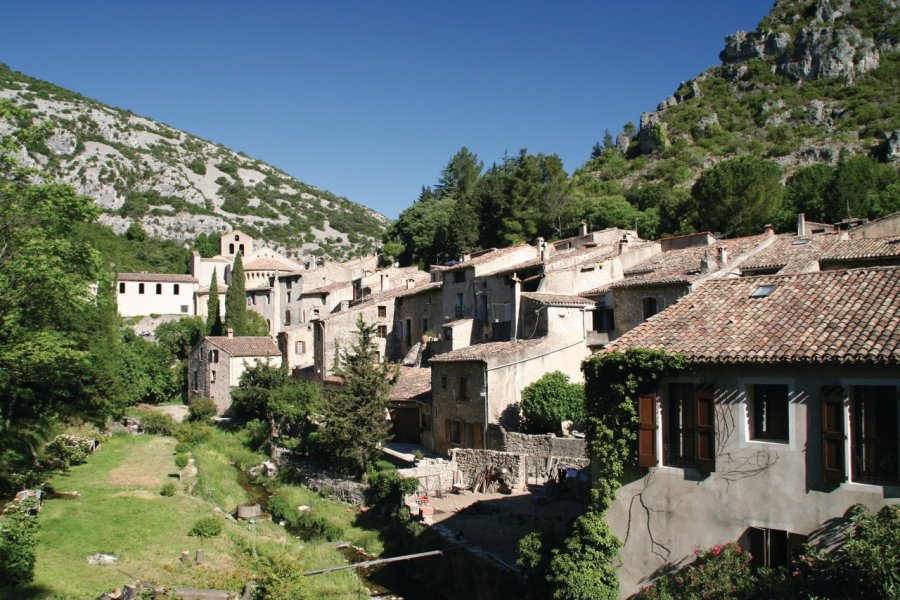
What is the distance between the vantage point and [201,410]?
1984 inches

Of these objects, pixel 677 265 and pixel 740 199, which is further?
pixel 740 199

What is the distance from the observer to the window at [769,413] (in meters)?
13.8

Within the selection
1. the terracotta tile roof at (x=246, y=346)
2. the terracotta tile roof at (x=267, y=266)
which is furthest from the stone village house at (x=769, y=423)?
the terracotta tile roof at (x=267, y=266)

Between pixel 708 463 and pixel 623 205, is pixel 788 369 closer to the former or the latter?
pixel 708 463

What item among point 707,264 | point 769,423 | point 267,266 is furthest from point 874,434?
point 267,266

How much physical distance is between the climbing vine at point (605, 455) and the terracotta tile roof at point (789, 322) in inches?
25.3

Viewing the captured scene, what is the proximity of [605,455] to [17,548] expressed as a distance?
15.8 meters

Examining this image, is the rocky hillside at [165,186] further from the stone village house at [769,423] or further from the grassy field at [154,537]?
the stone village house at [769,423]

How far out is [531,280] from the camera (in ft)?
124

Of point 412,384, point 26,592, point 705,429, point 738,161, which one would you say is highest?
point 738,161

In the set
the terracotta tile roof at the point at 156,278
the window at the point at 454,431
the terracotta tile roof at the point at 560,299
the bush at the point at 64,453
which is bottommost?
the bush at the point at 64,453

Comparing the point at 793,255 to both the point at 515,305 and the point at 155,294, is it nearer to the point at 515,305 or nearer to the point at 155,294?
the point at 515,305

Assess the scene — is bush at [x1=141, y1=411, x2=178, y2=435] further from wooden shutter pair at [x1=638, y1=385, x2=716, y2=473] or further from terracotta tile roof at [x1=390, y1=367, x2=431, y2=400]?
wooden shutter pair at [x1=638, y1=385, x2=716, y2=473]

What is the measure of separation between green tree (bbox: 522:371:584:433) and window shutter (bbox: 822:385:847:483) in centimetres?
1647
